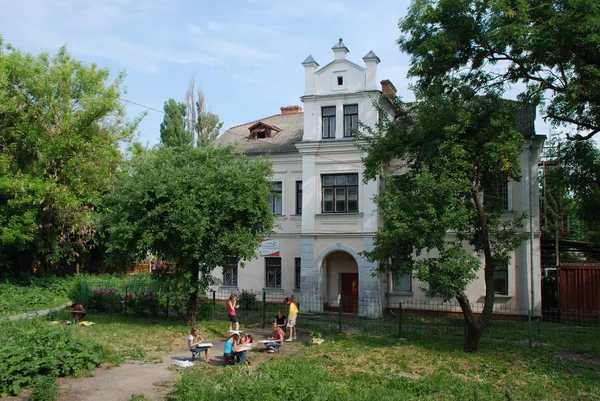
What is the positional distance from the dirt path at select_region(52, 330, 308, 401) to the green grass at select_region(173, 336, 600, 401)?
0.58 m

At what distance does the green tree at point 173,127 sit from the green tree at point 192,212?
16916mm

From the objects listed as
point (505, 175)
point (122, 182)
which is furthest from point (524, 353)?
point (122, 182)

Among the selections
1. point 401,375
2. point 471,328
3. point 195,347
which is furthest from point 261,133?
point 401,375

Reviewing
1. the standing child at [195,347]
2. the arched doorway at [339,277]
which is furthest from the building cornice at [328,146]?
the standing child at [195,347]

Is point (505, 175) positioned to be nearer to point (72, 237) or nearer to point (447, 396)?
point (447, 396)

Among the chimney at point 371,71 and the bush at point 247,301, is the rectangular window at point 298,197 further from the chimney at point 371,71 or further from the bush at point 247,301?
the chimney at point 371,71

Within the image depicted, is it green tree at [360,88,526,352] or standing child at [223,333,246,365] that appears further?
green tree at [360,88,526,352]

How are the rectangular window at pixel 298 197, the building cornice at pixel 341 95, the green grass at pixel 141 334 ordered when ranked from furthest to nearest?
1. the rectangular window at pixel 298 197
2. the building cornice at pixel 341 95
3. the green grass at pixel 141 334

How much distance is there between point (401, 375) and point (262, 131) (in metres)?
18.6

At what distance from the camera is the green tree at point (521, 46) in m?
→ 14.3

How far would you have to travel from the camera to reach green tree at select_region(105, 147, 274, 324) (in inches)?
674

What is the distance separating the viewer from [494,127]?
1455 cm

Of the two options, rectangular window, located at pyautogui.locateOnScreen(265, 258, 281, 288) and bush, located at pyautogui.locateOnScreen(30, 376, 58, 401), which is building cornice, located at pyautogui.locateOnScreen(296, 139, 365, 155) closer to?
rectangular window, located at pyautogui.locateOnScreen(265, 258, 281, 288)

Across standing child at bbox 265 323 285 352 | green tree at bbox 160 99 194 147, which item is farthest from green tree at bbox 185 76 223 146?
standing child at bbox 265 323 285 352
